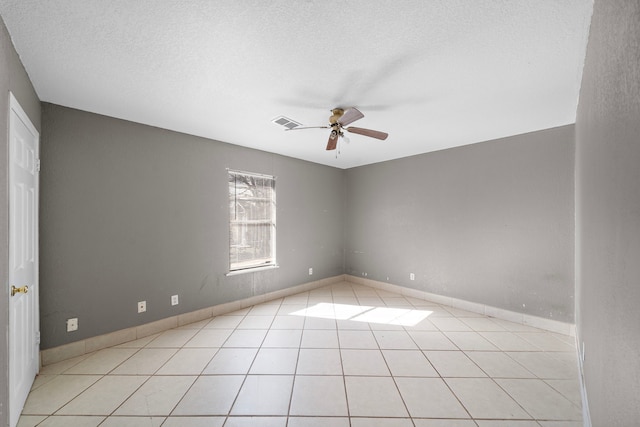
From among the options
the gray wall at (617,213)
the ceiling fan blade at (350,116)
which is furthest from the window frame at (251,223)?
the gray wall at (617,213)

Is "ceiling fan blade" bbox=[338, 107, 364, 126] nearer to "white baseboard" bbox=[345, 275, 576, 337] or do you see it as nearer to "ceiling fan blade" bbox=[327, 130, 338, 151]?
"ceiling fan blade" bbox=[327, 130, 338, 151]

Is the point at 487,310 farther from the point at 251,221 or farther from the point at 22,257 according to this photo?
the point at 22,257

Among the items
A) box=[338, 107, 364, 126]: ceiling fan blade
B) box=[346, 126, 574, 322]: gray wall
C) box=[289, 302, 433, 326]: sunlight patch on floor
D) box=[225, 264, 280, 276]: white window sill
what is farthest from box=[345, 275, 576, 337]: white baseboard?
box=[338, 107, 364, 126]: ceiling fan blade

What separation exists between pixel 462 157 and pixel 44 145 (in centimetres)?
497

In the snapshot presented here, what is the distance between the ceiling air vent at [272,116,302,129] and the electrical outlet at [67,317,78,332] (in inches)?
112

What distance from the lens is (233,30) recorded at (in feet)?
4.93

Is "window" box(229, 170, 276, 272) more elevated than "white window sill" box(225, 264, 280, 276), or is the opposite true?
"window" box(229, 170, 276, 272)

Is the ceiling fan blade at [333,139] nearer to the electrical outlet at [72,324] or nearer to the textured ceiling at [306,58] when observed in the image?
the textured ceiling at [306,58]

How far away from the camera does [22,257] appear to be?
185cm

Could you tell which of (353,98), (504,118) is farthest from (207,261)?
(504,118)

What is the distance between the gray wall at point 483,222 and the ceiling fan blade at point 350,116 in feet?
7.76

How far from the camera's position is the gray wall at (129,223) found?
2.38m

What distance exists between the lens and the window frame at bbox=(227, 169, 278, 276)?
12.2 feet

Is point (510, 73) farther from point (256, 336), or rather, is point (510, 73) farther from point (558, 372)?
point (256, 336)
